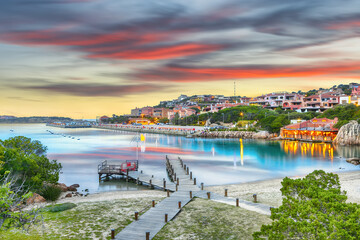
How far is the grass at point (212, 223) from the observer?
1586 cm

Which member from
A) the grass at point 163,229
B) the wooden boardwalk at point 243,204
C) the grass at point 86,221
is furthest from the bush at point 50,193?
the wooden boardwalk at point 243,204

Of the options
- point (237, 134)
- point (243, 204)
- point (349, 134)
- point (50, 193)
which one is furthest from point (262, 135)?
point (50, 193)

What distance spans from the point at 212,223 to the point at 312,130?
237 feet

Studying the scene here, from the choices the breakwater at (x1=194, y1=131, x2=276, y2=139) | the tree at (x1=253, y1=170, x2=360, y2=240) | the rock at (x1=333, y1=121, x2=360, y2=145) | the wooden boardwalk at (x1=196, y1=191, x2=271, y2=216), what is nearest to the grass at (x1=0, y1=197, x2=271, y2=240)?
the wooden boardwalk at (x1=196, y1=191, x2=271, y2=216)

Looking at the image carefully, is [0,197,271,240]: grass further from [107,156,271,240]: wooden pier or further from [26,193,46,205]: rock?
[26,193,46,205]: rock

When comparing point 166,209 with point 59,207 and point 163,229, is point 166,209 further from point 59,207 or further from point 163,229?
point 59,207

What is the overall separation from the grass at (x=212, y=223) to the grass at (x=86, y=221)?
11.1 feet

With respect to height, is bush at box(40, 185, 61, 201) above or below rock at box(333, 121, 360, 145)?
below

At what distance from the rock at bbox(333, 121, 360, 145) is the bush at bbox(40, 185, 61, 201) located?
67591 mm

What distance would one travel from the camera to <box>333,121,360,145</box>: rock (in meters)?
67.9

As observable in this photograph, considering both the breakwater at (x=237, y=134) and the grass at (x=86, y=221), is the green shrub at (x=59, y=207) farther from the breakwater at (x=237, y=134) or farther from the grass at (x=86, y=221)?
the breakwater at (x=237, y=134)

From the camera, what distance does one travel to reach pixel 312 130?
79.9 metres

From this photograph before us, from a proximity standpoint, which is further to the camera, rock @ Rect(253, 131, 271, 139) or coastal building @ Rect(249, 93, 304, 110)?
coastal building @ Rect(249, 93, 304, 110)

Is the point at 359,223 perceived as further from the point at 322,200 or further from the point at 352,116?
the point at 352,116
